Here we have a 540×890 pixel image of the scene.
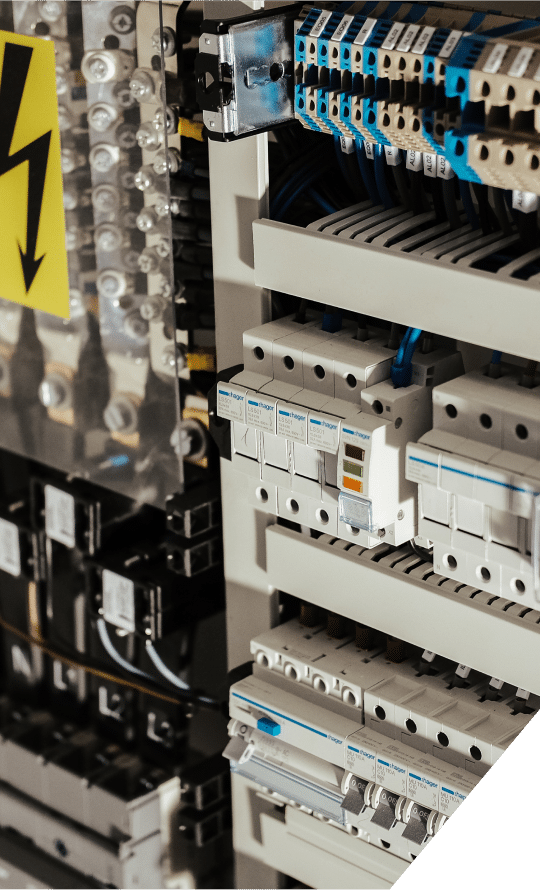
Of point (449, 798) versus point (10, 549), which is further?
point (10, 549)

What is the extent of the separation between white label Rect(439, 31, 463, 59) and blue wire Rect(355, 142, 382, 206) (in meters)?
0.19

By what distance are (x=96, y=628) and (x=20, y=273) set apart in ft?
2.14

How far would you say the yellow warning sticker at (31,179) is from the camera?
63.9 inches

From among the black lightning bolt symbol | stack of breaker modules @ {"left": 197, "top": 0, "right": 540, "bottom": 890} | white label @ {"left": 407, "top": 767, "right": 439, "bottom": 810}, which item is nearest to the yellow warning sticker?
the black lightning bolt symbol

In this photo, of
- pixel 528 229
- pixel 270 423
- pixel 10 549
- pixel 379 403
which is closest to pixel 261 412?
pixel 270 423

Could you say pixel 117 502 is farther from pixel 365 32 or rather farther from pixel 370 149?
pixel 365 32

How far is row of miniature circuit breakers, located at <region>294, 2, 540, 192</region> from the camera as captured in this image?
108cm

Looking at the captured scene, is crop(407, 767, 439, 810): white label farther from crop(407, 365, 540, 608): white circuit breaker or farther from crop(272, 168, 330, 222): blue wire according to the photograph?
crop(272, 168, 330, 222): blue wire

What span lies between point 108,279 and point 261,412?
1.41 feet

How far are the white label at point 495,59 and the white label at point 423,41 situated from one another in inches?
3.8

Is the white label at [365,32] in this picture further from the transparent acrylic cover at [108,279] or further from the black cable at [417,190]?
the transparent acrylic cover at [108,279]

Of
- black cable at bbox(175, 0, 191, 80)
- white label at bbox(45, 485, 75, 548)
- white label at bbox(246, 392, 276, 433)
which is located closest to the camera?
white label at bbox(246, 392, 276, 433)

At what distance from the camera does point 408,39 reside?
1.17 m

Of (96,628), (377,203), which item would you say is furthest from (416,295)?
(96,628)
